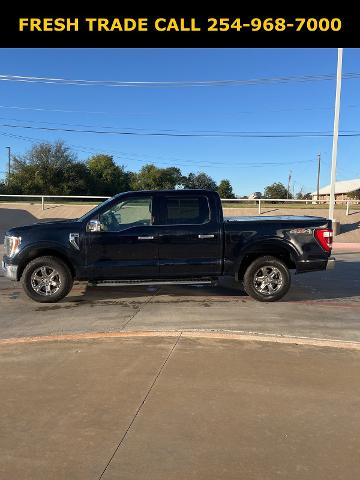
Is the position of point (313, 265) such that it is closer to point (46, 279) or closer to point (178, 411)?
point (46, 279)

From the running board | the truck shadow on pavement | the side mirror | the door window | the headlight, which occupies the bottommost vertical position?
the truck shadow on pavement

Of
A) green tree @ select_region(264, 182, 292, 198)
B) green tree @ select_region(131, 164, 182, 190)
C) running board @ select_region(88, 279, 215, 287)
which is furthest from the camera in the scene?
green tree @ select_region(264, 182, 292, 198)

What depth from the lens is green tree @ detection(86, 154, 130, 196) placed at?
236ft

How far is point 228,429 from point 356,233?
1818cm

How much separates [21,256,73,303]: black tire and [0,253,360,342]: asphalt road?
0.17 m

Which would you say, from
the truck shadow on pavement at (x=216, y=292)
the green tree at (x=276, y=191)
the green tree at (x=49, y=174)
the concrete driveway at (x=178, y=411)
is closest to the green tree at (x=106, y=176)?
the green tree at (x=49, y=174)

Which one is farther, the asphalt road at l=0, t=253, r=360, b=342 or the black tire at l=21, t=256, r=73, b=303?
the black tire at l=21, t=256, r=73, b=303

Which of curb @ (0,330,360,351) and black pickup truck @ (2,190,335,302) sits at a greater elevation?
black pickup truck @ (2,190,335,302)

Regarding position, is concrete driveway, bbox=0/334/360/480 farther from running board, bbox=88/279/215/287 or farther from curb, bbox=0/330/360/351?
running board, bbox=88/279/215/287

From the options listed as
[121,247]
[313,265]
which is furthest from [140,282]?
[313,265]

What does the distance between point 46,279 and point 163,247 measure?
1.98 meters

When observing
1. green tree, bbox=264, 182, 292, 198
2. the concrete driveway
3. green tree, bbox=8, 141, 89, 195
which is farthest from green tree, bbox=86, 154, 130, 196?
the concrete driveway

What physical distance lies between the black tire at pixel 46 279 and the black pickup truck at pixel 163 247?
2 centimetres

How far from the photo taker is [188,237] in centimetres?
769
